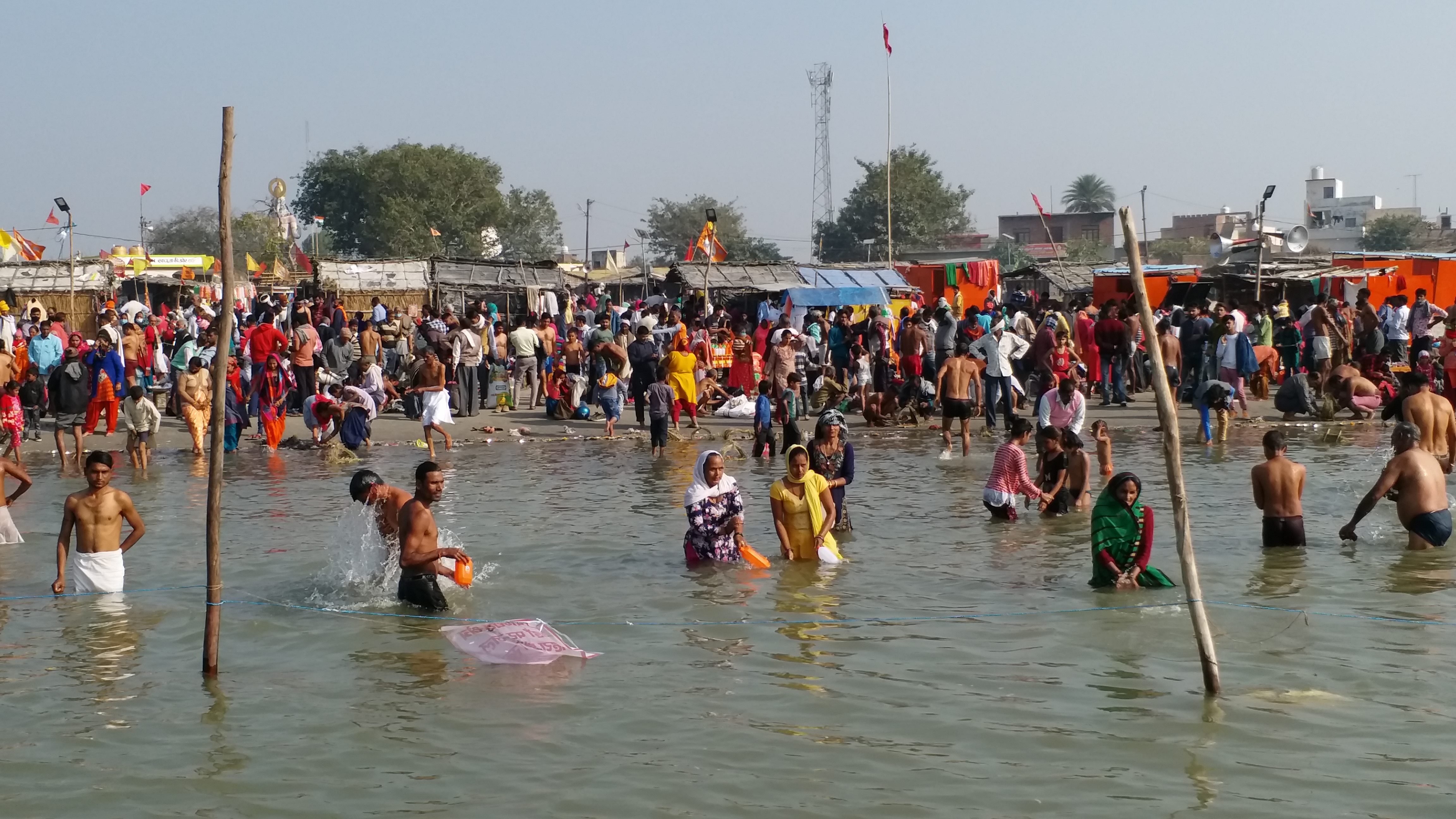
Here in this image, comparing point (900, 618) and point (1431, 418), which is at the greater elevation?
point (1431, 418)

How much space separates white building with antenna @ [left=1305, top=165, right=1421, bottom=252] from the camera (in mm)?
75500

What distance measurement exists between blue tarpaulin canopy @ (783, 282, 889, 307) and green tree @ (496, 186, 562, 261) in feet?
165

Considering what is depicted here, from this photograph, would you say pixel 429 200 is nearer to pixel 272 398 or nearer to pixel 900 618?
pixel 272 398

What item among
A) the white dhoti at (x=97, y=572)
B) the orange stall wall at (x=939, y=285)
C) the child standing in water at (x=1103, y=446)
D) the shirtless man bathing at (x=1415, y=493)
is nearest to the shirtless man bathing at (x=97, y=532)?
the white dhoti at (x=97, y=572)

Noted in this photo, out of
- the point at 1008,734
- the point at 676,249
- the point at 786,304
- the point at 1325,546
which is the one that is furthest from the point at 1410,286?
the point at 676,249

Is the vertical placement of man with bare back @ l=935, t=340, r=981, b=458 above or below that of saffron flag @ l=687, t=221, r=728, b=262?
below

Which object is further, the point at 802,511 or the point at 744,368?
the point at 744,368

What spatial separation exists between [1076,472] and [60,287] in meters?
25.2

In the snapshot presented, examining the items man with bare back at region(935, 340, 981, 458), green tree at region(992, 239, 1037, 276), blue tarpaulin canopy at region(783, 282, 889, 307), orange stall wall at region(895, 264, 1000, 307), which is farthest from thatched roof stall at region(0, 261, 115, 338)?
green tree at region(992, 239, 1037, 276)

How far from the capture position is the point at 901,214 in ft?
272

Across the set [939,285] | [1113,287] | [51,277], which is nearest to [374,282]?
[51,277]

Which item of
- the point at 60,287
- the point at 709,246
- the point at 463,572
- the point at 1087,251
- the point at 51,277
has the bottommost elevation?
the point at 463,572

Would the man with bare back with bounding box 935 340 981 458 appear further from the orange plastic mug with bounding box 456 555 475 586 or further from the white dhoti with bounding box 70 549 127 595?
the white dhoti with bounding box 70 549 127 595

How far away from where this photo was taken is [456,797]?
6.76 meters
